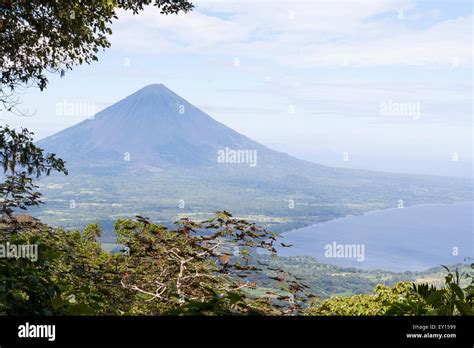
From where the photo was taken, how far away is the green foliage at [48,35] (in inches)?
298

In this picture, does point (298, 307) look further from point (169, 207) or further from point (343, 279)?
point (169, 207)

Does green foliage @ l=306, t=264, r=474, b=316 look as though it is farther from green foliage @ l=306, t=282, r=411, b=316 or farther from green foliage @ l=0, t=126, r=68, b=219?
green foliage @ l=0, t=126, r=68, b=219

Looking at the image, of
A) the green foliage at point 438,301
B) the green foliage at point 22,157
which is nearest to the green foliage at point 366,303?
the green foliage at point 438,301

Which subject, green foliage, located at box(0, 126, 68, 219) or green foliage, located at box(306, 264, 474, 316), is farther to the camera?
green foliage, located at box(0, 126, 68, 219)

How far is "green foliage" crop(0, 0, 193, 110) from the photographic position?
24.8ft

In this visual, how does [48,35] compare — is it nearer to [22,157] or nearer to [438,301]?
[22,157]

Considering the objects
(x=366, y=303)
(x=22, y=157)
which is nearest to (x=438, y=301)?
(x=366, y=303)

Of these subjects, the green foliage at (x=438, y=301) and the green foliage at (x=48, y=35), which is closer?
the green foliage at (x=438, y=301)

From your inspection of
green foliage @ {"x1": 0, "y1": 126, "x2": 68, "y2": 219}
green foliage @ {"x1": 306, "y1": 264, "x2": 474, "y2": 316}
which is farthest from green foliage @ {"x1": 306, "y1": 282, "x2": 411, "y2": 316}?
green foliage @ {"x1": 0, "y1": 126, "x2": 68, "y2": 219}

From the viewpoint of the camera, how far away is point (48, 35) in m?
8.20

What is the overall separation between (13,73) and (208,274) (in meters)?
4.51

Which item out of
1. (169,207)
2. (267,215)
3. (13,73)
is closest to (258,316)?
(13,73)

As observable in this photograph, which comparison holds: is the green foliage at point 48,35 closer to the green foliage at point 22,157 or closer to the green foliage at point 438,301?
the green foliage at point 22,157

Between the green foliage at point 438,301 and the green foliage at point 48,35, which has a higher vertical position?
the green foliage at point 48,35
